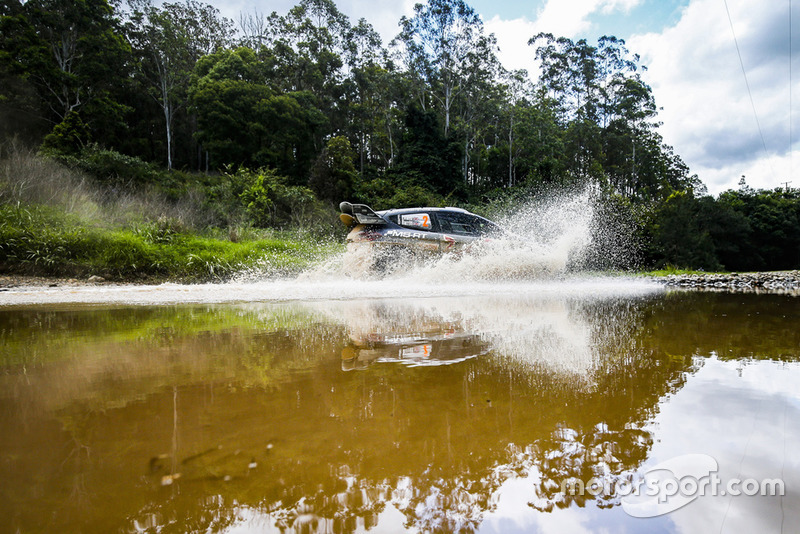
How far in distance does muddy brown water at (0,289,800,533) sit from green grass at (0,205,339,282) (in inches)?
259

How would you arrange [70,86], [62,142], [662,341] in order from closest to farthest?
[662,341] → [62,142] → [70,86]

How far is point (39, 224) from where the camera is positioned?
936 centimetres

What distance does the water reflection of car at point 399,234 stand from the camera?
8312mm

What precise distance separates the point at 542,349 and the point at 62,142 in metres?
33.0

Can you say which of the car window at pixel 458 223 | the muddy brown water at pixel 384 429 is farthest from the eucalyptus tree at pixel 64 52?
the muddy brown water at pixel 384 429

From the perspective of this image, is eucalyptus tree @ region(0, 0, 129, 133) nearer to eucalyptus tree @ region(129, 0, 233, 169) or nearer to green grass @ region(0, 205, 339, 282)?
eucalyptus tree @ region(129, 0, 233, 169)

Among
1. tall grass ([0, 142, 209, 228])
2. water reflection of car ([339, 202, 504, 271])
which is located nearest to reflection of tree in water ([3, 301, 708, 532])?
water reflection of car ([339, 202, 504, 271])

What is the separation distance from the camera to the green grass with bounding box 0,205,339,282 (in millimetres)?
8711

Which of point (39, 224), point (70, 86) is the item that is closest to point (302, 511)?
point (39, 224)

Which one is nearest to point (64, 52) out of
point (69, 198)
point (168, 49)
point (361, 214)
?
point (168, 49)

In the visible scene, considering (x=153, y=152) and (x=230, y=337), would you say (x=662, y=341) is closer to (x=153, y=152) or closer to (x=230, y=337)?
(x=230, y=337)

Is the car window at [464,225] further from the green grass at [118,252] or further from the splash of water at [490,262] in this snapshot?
the green grass at [118,252]

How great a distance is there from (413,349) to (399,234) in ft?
18.1

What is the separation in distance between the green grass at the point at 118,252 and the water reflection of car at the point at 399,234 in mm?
3222
